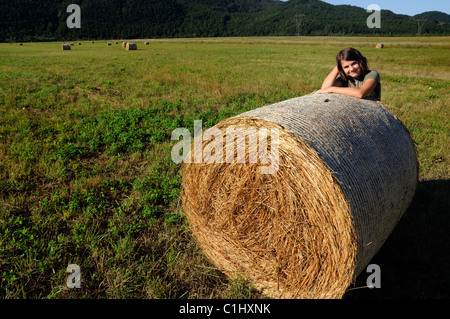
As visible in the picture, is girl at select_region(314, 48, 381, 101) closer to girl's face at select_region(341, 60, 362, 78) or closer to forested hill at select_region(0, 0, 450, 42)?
girl's face at select_region(341, 60, 362, 78)

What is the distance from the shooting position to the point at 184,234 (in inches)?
160

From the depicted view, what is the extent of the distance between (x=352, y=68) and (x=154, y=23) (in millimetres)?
170837

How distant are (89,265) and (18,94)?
1010 centimetres

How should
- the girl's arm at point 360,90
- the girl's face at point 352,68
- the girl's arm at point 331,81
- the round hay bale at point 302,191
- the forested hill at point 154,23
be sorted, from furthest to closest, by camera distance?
the forested hill at point 154,23
the girl's arm at point 331,81
the girl's face at point 352,68
the girl's arm at point 360,90
the round hay bale at point 302,191

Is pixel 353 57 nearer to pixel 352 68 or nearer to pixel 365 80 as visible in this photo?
pixel 352 68

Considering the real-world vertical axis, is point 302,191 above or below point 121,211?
above

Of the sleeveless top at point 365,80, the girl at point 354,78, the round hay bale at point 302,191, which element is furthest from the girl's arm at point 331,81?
the round hay bale at point 302,191

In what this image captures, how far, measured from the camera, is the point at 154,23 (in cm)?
15338

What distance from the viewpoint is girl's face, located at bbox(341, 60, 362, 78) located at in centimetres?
434

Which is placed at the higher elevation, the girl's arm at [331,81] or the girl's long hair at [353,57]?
the girl's long hair at [353,57]

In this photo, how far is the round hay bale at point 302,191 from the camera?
8.63 ft

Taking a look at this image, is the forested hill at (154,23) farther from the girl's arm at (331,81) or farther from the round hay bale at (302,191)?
the round hay bale at (302,191)

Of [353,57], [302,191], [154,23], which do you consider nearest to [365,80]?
[353,57]

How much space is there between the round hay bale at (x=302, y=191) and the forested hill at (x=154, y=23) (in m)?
100
